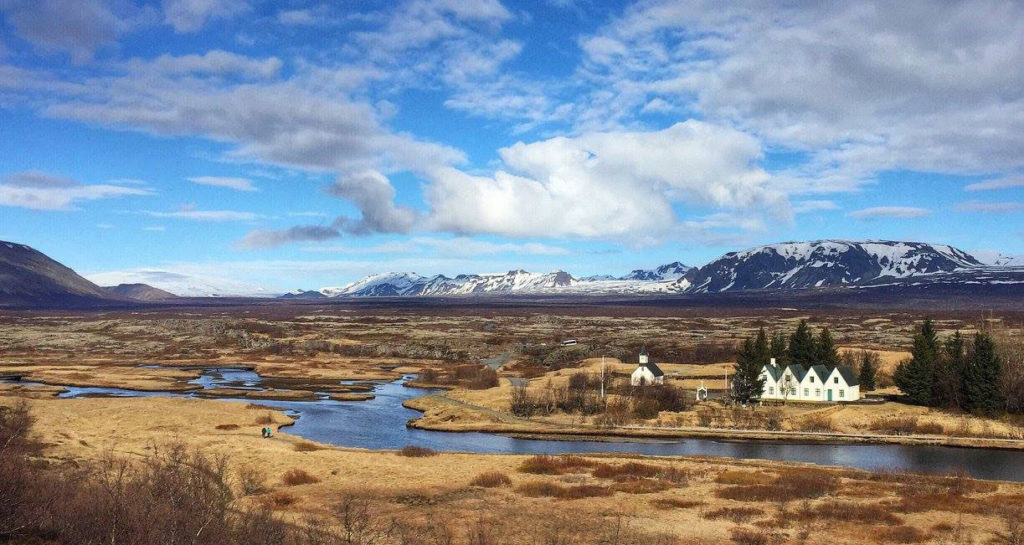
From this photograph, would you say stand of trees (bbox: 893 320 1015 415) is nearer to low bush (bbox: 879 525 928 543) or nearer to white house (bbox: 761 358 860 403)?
white house (bbox: 761 358 860 403)

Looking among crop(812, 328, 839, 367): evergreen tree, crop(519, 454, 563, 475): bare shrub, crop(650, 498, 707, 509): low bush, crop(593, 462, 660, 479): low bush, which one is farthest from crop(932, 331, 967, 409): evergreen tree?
crop(650, 498, 707, 509): low bush

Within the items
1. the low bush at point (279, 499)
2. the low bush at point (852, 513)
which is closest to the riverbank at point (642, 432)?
the low bush at point (852, 513)

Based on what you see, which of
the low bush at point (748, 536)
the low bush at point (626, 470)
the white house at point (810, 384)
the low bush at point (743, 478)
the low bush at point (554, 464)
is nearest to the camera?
the low bush at point (748, 536)

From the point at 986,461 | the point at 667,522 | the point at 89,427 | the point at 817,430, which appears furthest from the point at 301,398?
the point at 986,461

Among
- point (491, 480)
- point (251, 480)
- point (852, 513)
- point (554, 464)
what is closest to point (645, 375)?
point (554, 464)

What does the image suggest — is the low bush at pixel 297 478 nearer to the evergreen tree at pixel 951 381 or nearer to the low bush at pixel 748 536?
the low bush at pixel 748 536

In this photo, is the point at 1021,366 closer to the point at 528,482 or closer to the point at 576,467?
the point at 576,467

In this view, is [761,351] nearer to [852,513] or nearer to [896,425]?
[896,425]
